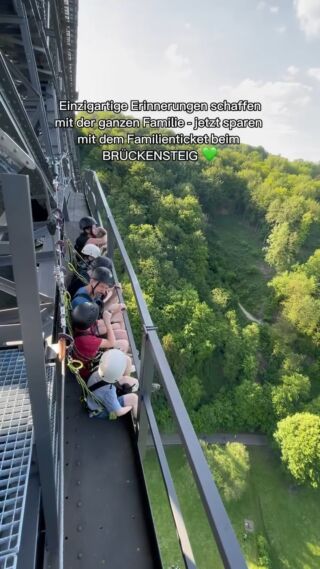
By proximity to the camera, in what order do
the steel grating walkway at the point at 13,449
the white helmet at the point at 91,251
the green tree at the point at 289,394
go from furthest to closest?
1. the green tree at the point at 289,394
2. the white helmet at the point at 91,251
3. the steel grating walkway at the point at 13,449

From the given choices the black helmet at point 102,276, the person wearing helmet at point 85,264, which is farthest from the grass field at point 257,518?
the black helmet at point 102,276

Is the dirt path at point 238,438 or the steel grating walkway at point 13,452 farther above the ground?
the steel grating walkway at point 13,452

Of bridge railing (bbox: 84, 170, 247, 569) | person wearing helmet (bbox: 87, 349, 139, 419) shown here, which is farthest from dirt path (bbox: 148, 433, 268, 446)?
bridge railing (bbox: 84, 170, 247, 569)

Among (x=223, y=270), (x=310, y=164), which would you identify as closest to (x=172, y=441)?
(x=223, y=270)

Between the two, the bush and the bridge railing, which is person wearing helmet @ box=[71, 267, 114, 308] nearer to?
the bridge railing

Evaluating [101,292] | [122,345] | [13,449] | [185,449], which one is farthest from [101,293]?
[185,449]

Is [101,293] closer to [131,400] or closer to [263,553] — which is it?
[131,400]

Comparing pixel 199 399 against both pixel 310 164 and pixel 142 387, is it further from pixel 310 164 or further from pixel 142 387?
pixel 310 164

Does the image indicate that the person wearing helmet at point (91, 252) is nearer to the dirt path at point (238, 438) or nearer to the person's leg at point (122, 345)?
the person's leg at point (122, 345)
